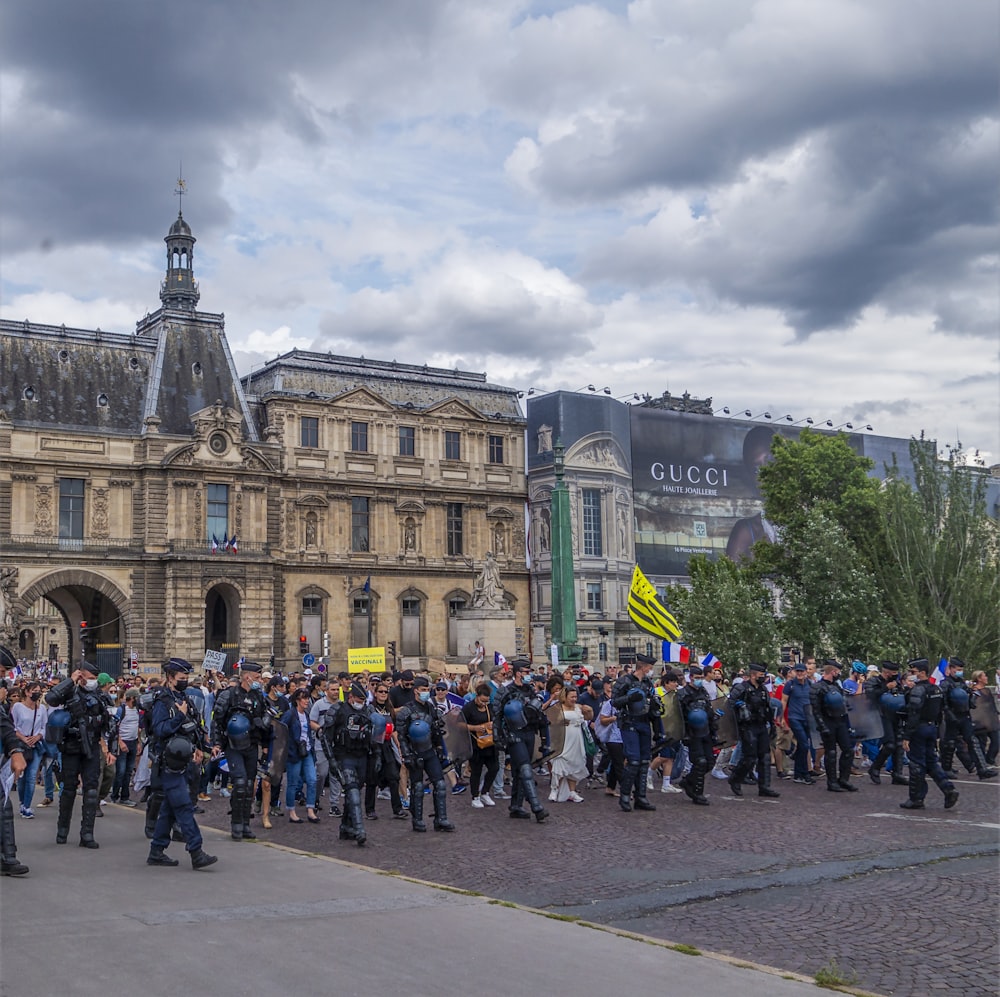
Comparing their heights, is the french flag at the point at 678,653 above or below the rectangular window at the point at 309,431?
below

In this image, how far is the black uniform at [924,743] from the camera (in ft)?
55.2

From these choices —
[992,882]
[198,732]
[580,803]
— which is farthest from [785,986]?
[580,803]

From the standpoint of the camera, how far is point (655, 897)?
1084cm

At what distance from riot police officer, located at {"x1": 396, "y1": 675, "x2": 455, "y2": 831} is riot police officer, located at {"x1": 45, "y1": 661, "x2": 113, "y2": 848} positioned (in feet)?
11.8

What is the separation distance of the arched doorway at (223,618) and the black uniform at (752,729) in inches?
1535

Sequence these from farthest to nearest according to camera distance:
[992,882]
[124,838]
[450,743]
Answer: [450,743], [124,838], [992,882]

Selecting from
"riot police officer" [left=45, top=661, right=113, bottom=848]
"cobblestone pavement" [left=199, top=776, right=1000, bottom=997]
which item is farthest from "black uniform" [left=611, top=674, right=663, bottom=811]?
"riot police officer" [left=45, top=661, right=113, bottom=848]

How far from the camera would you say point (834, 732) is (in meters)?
19.9

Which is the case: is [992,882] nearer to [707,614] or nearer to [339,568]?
[707,614]

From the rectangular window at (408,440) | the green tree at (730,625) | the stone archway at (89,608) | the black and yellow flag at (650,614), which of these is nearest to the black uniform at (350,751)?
the black and yellow flag at (650,614)

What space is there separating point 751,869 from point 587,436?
53002 mm

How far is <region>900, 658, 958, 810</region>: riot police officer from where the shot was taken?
16.8m

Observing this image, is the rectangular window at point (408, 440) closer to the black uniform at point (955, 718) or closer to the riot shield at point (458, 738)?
the black uniform at point (955, 718)

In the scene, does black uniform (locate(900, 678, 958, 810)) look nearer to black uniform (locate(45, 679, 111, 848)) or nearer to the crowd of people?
the crowd of people
